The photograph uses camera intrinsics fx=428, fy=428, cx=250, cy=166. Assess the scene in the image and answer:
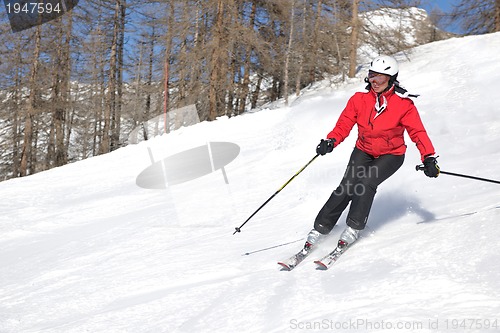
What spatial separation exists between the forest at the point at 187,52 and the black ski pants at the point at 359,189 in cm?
1335

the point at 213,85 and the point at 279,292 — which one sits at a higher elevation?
the point at 213,85

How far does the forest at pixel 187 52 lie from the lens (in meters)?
18.1

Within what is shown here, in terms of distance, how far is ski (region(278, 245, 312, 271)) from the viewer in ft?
12.7

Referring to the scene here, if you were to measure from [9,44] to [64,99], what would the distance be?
3.36 meters

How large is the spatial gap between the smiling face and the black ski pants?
2.08 feet

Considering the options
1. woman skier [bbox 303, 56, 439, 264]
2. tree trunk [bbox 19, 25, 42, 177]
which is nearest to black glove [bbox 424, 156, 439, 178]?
woman skier [bbox 303, 56, 439, 264]

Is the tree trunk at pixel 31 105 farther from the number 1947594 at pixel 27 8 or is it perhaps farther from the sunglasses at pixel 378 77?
the sunglasses at pixel 378 77

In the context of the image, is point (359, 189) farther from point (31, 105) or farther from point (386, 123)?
point (31, 105)

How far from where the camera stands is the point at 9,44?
19.5 meters

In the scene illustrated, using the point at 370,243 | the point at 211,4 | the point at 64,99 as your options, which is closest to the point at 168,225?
the point at 370,243

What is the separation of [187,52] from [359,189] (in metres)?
15.7

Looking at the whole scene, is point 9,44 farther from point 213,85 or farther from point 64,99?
point 213,85

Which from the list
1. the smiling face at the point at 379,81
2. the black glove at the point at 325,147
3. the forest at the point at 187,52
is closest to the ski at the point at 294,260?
the black glove at the point at 325,147

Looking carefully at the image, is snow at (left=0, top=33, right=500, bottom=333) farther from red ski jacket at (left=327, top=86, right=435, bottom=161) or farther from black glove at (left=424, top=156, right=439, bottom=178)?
red ski jacket at (left=327, top=86, right=435, bottom=161)
